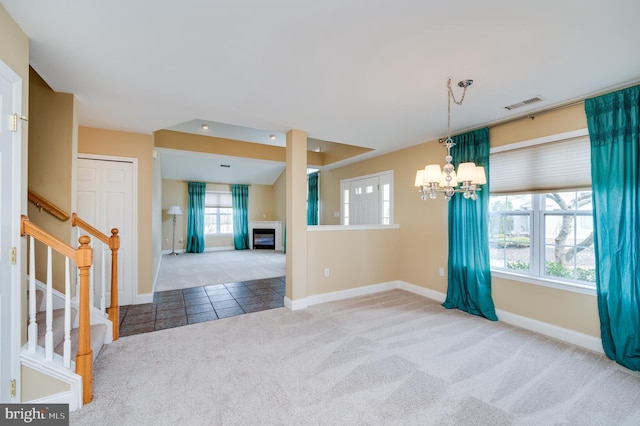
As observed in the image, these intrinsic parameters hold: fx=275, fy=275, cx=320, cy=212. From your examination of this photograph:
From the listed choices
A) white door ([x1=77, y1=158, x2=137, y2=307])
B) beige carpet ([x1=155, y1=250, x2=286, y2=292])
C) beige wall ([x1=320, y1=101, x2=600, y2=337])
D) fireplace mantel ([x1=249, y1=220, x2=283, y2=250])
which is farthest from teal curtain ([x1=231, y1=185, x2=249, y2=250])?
white door ([x1=77, y1=158, x2=137, y2=307])

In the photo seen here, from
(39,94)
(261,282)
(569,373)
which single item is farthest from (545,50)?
(261,282)

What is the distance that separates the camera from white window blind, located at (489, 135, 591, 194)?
9.08ft

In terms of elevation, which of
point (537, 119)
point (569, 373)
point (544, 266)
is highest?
point (537, 119)

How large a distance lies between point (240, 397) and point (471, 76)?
121 inches

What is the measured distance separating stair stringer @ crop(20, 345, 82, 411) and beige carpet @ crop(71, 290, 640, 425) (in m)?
0.13

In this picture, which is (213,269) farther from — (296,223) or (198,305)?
(296,223)

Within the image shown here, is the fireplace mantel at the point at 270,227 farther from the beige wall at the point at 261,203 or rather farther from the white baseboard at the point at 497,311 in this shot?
the white baseboard at the point at 497,311

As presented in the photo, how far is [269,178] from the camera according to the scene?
10039 mm

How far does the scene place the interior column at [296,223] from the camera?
3.77 m

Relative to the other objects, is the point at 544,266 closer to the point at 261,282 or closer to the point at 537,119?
the point at 537,119

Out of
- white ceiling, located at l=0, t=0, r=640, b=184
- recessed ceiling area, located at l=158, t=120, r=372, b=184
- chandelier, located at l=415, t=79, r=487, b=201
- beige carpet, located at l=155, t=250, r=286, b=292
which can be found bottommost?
beige carpet, located at l=155, t=250, r=286, b=292

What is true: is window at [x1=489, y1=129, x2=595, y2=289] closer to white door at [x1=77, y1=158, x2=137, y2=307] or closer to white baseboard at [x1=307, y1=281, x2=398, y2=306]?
white baseboard at [x1=307, y1=281, x2=398, y2=306]

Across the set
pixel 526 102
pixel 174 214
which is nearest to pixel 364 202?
pixel 526 102

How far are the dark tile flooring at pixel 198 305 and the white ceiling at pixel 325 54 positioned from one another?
Answer: 2.46 m
